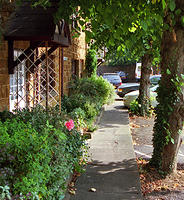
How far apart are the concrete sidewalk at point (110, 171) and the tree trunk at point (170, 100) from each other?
27.0 inches

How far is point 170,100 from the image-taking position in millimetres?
5891

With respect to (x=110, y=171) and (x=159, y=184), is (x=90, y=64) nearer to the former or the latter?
(x=110, y=171)

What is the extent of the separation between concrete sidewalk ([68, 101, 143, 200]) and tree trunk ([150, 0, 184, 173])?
27.0 inches

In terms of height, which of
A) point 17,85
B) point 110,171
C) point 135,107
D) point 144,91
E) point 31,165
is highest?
point 17,85

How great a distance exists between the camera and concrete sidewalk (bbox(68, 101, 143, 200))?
16.6 ft

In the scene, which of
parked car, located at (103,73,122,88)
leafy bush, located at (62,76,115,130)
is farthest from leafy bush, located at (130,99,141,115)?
parked car, located at (103,73,122,88)

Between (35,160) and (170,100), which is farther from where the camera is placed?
(170,100)

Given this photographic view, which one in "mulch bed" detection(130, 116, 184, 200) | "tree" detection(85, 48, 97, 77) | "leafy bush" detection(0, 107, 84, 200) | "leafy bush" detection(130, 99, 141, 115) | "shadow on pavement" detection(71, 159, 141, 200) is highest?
"tree" detection(85, 48, 97, 77)

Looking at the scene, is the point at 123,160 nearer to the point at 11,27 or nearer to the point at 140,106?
the point at 11,27

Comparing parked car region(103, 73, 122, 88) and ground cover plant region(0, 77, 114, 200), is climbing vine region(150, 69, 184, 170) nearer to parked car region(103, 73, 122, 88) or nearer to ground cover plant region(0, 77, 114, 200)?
ground cover plant region(0, 77, 114, 200)

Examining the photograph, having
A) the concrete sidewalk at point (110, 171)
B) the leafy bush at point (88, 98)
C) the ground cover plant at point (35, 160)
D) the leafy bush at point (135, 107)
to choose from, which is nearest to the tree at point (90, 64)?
the leafy bush at point (88, 98)

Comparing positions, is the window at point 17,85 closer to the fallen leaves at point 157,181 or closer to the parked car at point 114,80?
the fallen leaves at point 157,181

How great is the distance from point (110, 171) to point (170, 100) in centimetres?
185

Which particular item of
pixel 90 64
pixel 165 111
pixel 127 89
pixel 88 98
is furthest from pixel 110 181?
pixel 127 89
